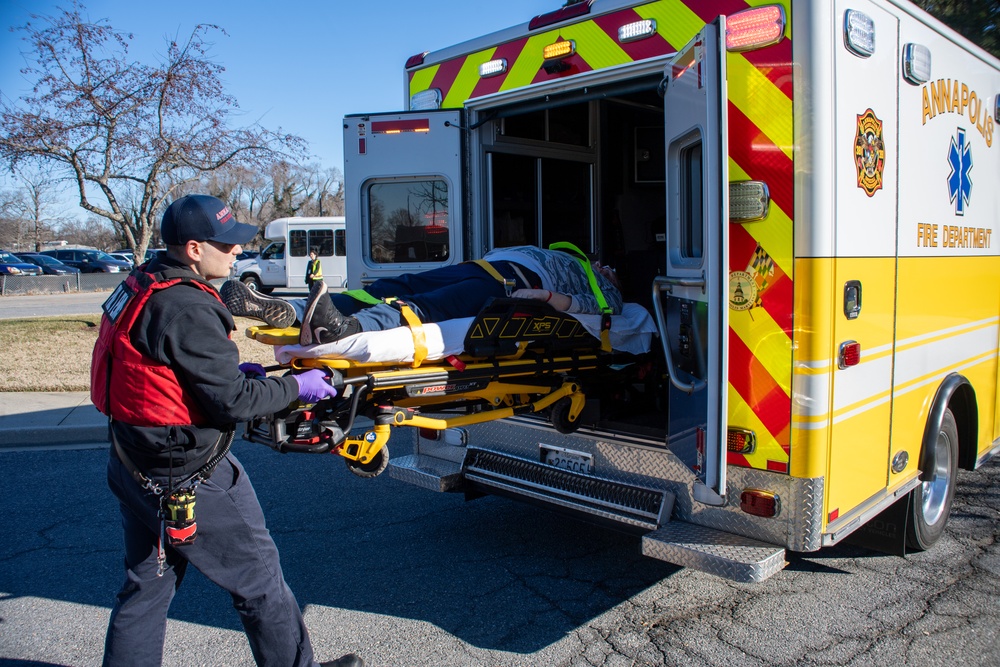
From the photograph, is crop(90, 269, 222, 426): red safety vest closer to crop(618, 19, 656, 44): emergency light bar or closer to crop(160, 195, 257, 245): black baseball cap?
crop(160, 195, 257, 245): black baseball cap

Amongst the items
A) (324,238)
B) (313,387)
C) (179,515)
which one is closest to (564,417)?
(313,387)

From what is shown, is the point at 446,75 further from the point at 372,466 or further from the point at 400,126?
the point at 372,466

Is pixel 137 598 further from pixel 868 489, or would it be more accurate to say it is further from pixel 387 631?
pixel 868 489

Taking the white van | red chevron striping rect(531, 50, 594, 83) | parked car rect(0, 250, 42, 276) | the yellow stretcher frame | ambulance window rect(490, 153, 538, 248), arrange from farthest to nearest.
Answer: parked car rect(0, 250, 42, 276)
the white van
ambulance window rect(490, 153, 538, 248)
red chevron striping rect(531, 50, 594, 83)
the yellow stretcher frame

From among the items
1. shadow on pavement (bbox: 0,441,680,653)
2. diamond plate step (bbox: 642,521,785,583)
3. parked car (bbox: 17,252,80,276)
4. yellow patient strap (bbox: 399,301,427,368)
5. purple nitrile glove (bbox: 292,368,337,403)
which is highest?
parked car (bbox: 17,252,80,276)

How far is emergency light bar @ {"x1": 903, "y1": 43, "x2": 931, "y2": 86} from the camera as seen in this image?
3.56m

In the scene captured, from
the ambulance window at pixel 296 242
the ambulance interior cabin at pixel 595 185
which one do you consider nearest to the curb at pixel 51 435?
the ambulance interior cabin at pixel 595 185

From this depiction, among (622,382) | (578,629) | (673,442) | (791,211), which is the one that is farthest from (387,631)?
(791,211)

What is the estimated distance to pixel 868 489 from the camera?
11.4 feet

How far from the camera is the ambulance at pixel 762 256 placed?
3070mm

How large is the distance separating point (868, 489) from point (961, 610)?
2.79 feet

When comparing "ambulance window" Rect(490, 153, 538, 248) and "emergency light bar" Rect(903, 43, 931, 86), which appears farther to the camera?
"ambulance window" Rect(490, 153, 538, 248)

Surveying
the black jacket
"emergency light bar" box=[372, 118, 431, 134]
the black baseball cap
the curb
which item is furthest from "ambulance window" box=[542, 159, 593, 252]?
the curb

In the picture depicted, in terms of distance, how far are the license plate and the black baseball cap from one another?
83.9 inches
